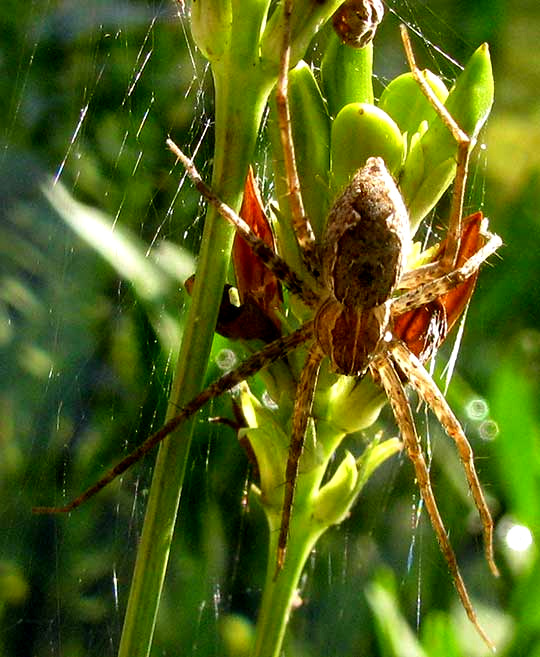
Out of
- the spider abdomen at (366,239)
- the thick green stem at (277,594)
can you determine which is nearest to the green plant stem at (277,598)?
the thick green stem at (277,594)

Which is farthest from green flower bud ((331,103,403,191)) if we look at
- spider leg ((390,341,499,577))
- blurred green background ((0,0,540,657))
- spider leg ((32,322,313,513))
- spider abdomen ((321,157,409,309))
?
blurred green background ((0,0,540,657))

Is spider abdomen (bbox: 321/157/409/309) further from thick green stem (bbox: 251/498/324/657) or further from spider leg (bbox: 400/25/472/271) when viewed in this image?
thick green stem (bbox: 251/498/324/657)

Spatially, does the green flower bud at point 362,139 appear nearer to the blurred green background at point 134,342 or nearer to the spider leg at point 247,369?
the spider leg at point 247,369

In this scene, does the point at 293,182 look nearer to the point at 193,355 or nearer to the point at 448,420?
the point at 193,355

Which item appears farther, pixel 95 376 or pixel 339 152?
pixel 95 376

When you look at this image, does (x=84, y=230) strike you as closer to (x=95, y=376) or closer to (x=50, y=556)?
(x=95, y=376)

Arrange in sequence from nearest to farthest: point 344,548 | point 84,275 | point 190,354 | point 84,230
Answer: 1. point 190,354
2. point 84,230
3. point 84,275
4. point 344,548

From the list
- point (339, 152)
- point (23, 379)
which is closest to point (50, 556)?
point (23, 379)

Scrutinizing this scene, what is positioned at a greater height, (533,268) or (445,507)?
(533,268)
